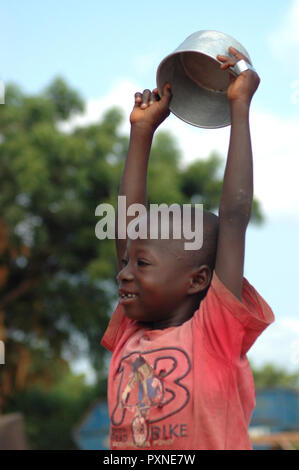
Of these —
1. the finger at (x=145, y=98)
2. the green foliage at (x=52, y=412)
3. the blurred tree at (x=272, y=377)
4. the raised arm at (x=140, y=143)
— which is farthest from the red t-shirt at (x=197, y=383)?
Answer: the blurred tree at (x=272, y=377)

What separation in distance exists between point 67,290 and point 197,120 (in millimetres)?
11230

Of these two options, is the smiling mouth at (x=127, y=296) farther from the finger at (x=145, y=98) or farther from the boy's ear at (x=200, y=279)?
the finger at (x=145, y=98)

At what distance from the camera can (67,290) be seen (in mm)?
13523

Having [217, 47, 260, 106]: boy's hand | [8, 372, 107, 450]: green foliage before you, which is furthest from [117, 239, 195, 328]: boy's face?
[8, 372, 107, 450]: green foliage

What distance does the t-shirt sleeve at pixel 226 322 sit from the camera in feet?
6.88

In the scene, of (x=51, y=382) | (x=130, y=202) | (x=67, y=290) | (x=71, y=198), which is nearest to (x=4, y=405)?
(x=51, y=382)

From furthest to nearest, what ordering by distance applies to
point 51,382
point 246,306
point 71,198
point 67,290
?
1. point 51,382
2. point 67,290
3. point 71,198
4. point 246,306

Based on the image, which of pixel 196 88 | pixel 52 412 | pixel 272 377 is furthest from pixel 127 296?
pixel 272 377

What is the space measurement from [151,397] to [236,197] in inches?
27.2

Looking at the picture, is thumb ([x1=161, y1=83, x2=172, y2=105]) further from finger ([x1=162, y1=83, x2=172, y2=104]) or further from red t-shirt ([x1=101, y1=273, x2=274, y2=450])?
red t-shirt ([x1=101, y1=273, x2=274, y2=450])

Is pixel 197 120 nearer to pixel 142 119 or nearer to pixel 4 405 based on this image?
pixel 142 119

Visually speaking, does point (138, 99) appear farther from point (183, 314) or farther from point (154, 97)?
point (183, 314)

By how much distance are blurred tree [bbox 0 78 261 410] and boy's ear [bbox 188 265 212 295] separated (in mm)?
9560

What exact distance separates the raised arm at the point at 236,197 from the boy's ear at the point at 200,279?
0.41 ft
